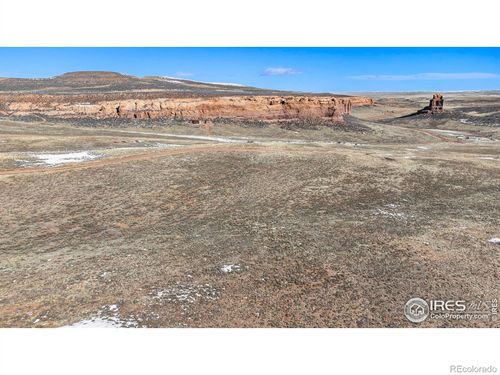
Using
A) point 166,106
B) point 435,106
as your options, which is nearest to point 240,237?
point 166,106

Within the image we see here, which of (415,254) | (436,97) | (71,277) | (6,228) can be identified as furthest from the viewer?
(436,97)

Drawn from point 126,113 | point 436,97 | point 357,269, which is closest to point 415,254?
point 357,269

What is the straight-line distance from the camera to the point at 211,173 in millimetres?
27625

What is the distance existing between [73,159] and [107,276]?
2077 centimetres

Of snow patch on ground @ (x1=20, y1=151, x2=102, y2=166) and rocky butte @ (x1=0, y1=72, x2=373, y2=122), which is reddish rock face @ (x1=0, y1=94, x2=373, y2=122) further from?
snow patch on ground @ (x1=20, y1=151, x2=102, y2=166)

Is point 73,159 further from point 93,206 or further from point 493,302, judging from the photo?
point 493,302

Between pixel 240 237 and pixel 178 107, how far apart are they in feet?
173

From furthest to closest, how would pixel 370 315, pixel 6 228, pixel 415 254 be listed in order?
1. pixel 6 228
2. pixel 415 254
3. pixel 370 315
